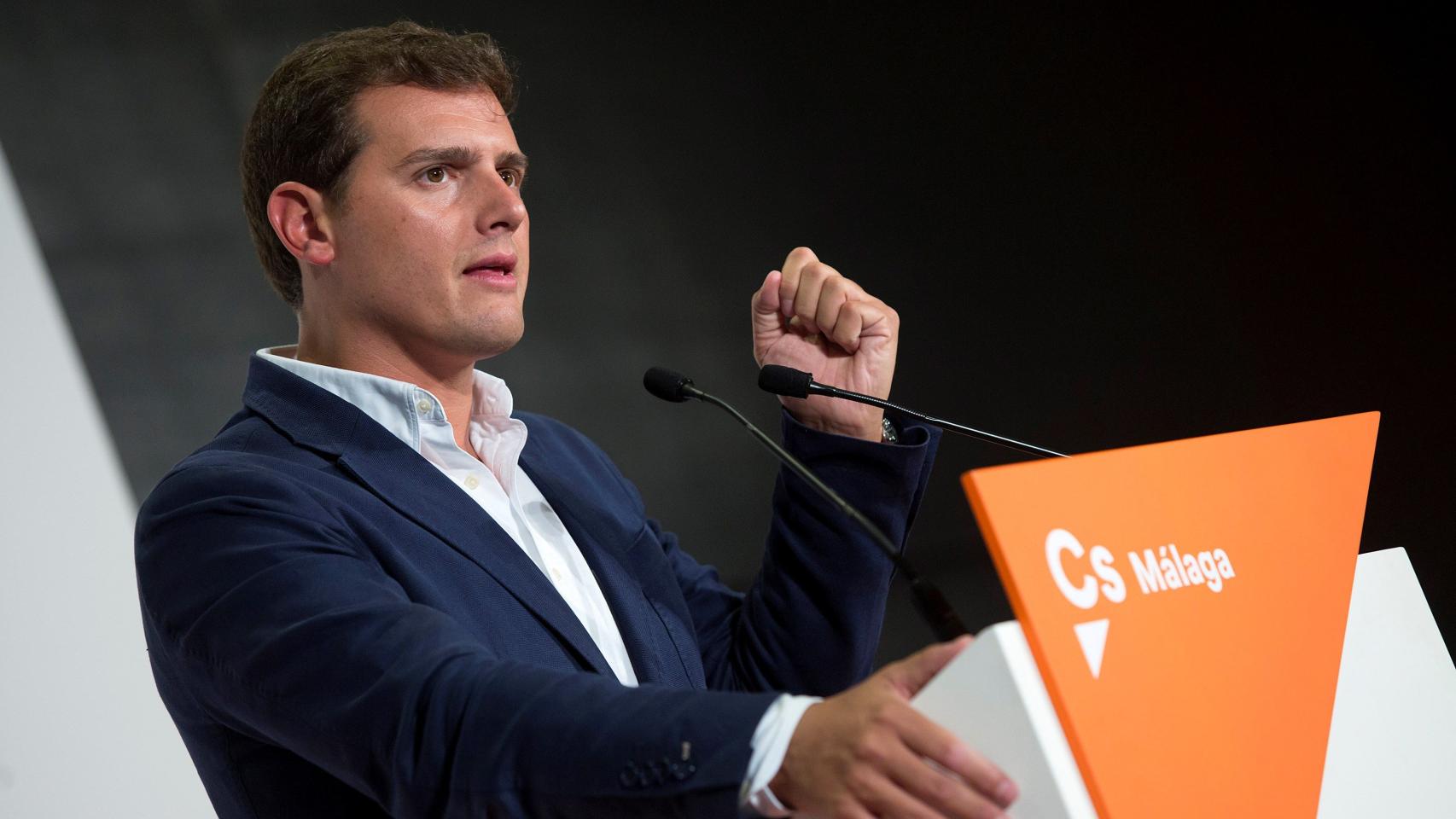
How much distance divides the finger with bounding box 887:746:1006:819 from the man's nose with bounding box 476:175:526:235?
3.39 feet

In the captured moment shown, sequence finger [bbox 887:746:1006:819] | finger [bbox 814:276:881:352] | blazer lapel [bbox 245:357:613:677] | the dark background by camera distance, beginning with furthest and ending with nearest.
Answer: the dark background < finger [bbox 814:276:881:352] < blazer lapel [bbox 245:357:613:677] < finger [bbox 887:746:1006:819]

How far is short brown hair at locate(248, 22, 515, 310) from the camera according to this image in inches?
63.6

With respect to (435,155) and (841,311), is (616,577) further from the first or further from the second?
(435,155)

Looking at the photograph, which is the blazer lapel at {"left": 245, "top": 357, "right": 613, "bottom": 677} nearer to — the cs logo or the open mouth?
the open mouth

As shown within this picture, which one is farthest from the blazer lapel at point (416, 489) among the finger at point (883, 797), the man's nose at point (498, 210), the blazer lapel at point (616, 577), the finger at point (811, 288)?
the finger at point (883, 797)

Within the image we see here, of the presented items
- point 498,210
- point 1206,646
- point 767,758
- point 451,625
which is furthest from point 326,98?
point 1206,646

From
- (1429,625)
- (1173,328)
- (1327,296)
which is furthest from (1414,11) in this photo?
(1429,625)

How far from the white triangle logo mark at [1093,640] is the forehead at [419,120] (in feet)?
3.64

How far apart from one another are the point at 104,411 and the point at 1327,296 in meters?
2.59

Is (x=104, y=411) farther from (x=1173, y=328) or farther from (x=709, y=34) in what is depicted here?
(x=1173, y=328)

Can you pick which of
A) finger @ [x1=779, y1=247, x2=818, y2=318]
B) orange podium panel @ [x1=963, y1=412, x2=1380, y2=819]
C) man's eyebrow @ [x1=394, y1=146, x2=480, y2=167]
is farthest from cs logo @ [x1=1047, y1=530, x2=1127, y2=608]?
man's eyebrow @ [x1=394, y1=146, x2=480, y2=167]

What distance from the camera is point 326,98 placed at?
5.33ft

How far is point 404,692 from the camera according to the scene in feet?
2.93

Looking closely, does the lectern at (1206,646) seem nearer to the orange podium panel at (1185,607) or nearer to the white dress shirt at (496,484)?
the orange podium panel at (1185,607)
